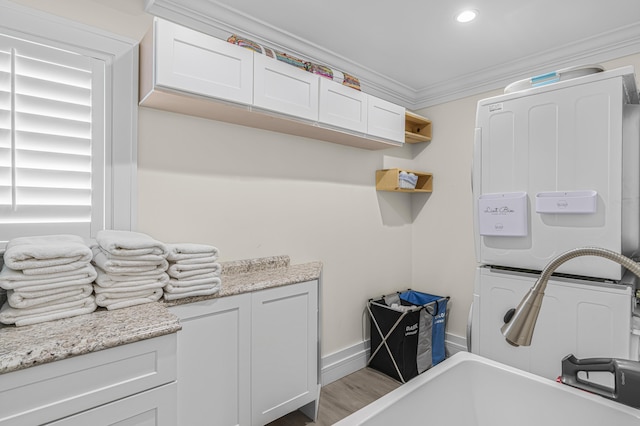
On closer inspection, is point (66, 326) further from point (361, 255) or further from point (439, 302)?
point (439, 302)

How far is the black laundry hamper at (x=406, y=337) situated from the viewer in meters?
2.72

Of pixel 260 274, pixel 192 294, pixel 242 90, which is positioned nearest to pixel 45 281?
pixel 192 294

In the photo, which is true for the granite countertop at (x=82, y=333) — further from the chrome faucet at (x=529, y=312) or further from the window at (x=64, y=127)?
the chrome faucet at (x=529, y=312)

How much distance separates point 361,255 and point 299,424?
1392 mm

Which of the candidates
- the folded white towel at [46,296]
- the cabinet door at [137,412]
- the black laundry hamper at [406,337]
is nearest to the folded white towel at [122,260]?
the folded white towel at [46,296]

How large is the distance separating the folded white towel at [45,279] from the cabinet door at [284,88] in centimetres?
116

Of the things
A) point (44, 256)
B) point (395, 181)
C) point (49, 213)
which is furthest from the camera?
point (395, 181)

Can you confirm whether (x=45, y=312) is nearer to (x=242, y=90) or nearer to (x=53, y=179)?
(x=53, y=179)

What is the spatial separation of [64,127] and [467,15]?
2.28m

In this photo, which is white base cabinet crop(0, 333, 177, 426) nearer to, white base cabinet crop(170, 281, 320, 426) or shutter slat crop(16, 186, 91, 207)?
white base cabinet crop(170, 281, 320, 426)

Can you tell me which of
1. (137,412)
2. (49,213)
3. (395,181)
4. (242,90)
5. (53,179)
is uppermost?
(242,90)

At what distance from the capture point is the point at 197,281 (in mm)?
1646

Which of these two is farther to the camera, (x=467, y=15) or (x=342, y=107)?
(x=342, y=107)

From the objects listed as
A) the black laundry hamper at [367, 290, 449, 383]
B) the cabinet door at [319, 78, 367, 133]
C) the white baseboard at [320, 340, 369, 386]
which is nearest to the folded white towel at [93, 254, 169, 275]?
the cabinet door at [319, 78, 367, 133]
